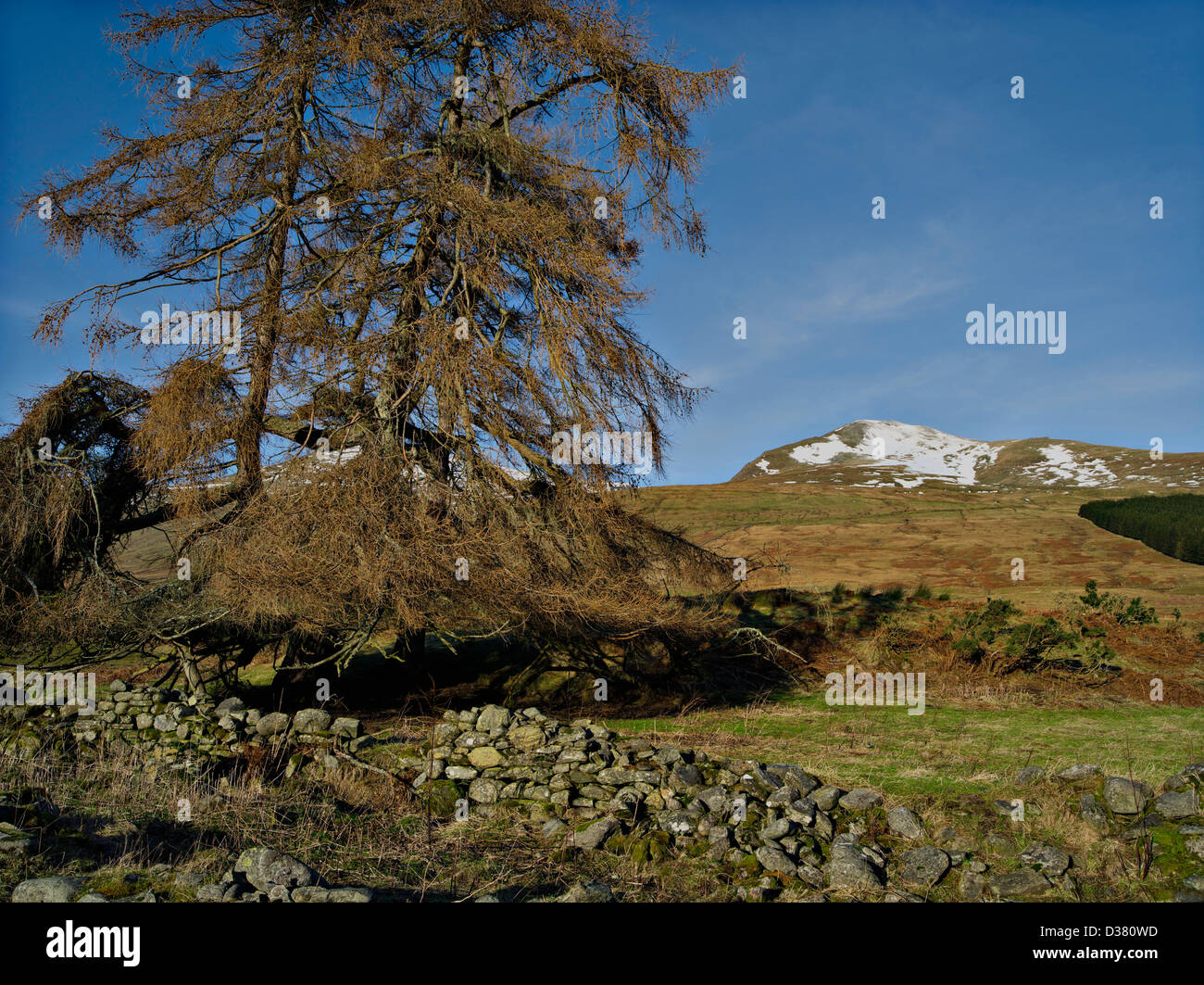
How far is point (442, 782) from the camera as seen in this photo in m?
8.74

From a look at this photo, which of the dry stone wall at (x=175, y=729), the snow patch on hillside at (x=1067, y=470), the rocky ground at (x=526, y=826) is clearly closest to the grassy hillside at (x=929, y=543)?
the rocky ground at (x=526, y=826)

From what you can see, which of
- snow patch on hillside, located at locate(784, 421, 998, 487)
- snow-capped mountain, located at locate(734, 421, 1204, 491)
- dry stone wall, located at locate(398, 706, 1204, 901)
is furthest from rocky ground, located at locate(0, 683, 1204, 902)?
snow patch on hillside, located at locate(784, 421, 998, 487)

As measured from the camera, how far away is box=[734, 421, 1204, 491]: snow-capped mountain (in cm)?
8394

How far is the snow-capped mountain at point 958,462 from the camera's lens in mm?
83938

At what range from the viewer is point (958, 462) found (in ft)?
416

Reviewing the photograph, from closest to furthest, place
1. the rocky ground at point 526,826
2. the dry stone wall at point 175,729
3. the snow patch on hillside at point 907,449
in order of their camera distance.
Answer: the rocky ground at point 526,826, the dry stone wall at point 175,729, the snow patch on hillside at point 907,449

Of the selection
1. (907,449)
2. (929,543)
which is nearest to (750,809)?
(929,543)

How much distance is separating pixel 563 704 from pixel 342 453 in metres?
7.01

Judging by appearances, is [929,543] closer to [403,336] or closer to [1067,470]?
[403,336]

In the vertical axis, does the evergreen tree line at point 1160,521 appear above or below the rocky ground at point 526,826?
above

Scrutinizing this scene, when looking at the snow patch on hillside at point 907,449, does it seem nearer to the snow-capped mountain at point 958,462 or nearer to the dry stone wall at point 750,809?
the snow-capped mountain at point 958,462
